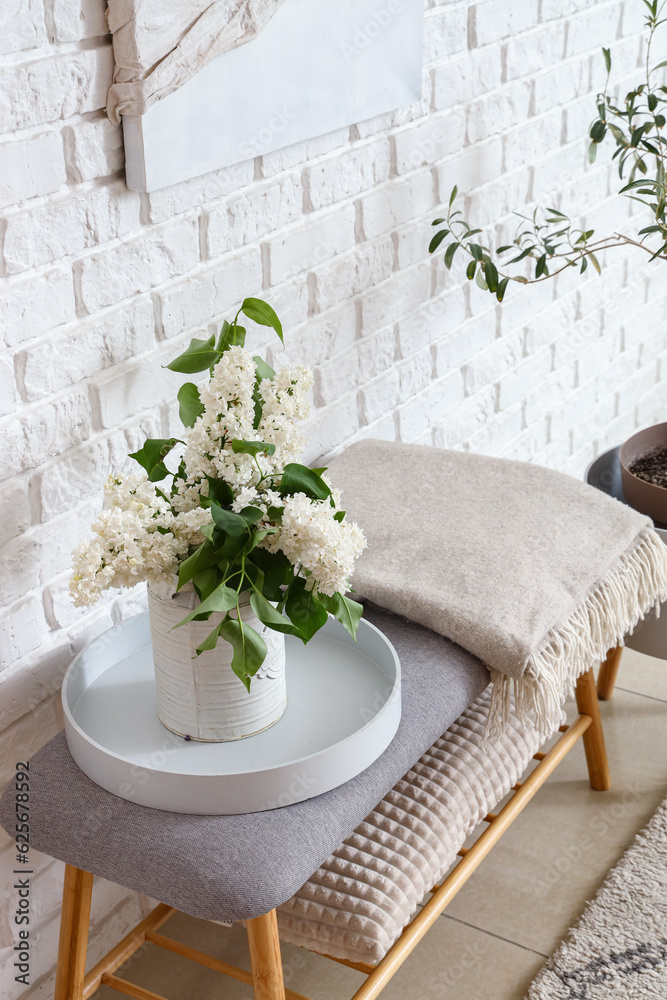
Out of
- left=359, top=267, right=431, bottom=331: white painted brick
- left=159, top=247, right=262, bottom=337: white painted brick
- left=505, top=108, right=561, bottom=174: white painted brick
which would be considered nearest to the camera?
left=159, top=247, right=262, bottom=337: white painted brick

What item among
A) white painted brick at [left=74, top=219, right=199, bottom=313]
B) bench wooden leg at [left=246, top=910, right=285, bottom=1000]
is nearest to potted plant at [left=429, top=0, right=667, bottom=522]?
white painted brick at [left=74, top=219, right=199, bottom=313]

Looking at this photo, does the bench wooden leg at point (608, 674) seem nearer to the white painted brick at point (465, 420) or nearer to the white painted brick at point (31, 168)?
the white painted brick at point (465, 420)

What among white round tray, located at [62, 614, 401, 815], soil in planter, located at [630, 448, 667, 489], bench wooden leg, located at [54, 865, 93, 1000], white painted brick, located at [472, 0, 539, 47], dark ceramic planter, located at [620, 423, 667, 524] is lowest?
A: bench wooden leg, located at [54, 865, 93, 1000]

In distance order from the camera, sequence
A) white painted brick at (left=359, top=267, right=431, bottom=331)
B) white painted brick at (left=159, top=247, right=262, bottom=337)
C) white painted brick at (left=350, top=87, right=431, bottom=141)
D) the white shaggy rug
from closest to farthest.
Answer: white painted brick at (left=159, top=247, right=262, bottom=337), the white shaggy rug, white painted brick at (left=350, top=87, right=431, bottom=141), white painted brick at (left=359, top=267, right=431, bottom=331)

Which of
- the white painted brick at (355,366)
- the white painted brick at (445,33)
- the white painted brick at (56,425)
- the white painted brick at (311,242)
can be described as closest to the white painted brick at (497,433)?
the white painted brick at (355,366)

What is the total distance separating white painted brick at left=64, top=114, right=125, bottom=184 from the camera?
1028 millimetres

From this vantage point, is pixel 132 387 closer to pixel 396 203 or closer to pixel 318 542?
pixel 318 542

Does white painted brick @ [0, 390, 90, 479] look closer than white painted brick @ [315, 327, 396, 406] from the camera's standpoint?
Yes

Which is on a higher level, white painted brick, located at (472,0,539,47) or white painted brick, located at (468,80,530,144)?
white painted brick, located at (472,0,539,47)

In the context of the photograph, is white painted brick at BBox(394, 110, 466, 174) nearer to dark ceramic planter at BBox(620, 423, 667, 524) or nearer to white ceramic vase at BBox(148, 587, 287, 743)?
dark ceramic planter at BBox(620, 423, 667, 524)

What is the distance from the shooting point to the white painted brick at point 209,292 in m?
1.20

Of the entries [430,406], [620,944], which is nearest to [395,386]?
[430,406]

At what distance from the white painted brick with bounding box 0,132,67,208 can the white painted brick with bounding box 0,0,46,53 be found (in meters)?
0.08

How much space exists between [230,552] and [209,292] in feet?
1.52
